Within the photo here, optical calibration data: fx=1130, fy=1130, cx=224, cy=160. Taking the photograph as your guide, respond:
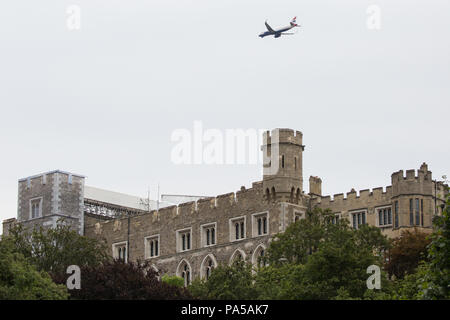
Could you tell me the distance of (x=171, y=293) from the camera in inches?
2344

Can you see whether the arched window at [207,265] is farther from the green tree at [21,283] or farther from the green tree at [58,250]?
the green tree at [21,283]

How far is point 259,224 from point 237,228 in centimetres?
246

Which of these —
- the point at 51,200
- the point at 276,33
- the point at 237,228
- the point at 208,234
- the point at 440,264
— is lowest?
the point at 440,264

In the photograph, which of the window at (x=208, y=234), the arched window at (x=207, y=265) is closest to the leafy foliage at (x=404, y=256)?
the arched window at (x=207, y=265)

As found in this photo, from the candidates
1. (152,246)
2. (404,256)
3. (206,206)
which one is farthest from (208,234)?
(404,256)

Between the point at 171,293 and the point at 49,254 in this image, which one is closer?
the point at 171,293

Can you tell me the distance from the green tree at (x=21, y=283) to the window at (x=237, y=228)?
1289 inches

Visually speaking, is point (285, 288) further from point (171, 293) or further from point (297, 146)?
point (297, 146)

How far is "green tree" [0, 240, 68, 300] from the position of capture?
1783 inches

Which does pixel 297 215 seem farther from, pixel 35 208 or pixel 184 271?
pixel 35 208

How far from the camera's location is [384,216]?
78.5 metres

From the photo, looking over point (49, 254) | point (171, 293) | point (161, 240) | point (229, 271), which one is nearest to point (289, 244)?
point (229, 271)
